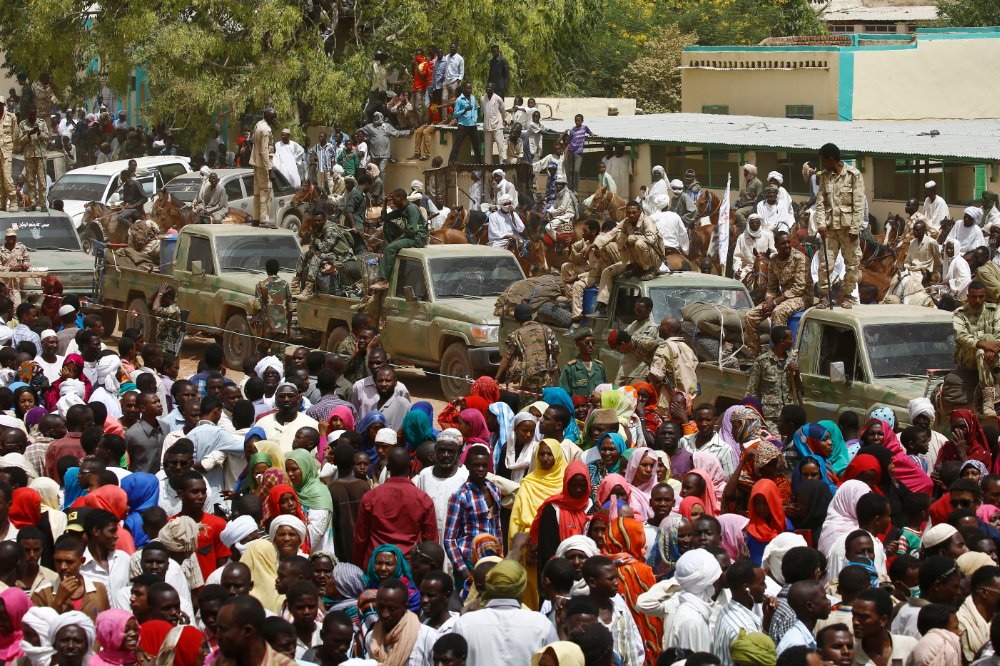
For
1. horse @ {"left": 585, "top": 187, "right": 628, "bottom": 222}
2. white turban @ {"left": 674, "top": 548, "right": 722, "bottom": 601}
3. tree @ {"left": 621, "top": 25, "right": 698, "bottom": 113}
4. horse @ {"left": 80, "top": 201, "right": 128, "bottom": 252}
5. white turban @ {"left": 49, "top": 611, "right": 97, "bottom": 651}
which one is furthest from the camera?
tree @ {"left": 621, "top": 25, "right": 698, "bottom": 113}

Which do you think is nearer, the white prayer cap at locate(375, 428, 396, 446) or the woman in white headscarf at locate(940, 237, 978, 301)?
the white prayer cap at locate(375, 428, 396, 446)

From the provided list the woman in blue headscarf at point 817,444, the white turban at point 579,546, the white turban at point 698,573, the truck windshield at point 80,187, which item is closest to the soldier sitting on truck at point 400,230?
the woman in blue headscarf at point 817,444

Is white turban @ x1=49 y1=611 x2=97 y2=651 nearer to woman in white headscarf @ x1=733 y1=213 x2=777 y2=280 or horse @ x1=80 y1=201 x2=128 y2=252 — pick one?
woman in white headscarf @ x1=733 y1=213 x2=777 y2=280

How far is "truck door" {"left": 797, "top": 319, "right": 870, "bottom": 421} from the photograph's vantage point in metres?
12.5

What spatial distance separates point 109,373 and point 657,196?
40.2 feet

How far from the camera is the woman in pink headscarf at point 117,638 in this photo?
6984 millimetres

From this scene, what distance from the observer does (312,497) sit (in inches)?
364

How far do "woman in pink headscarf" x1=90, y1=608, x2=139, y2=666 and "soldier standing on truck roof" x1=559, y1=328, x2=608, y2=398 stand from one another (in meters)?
6.43

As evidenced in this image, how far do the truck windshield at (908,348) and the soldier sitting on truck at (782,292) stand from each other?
4.09ft

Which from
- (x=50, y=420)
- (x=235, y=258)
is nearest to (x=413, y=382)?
(x=235, y=258)

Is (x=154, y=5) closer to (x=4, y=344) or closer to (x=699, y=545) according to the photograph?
(x=4, y=344)

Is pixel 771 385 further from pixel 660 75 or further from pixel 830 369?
pixel 660 75

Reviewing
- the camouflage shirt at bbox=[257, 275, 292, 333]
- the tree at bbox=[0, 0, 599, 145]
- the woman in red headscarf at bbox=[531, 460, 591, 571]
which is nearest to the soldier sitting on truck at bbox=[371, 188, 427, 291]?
the camouflage shirt at bbox=[257, 275, 292, 333]

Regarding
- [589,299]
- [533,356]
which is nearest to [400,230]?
[589,299]
